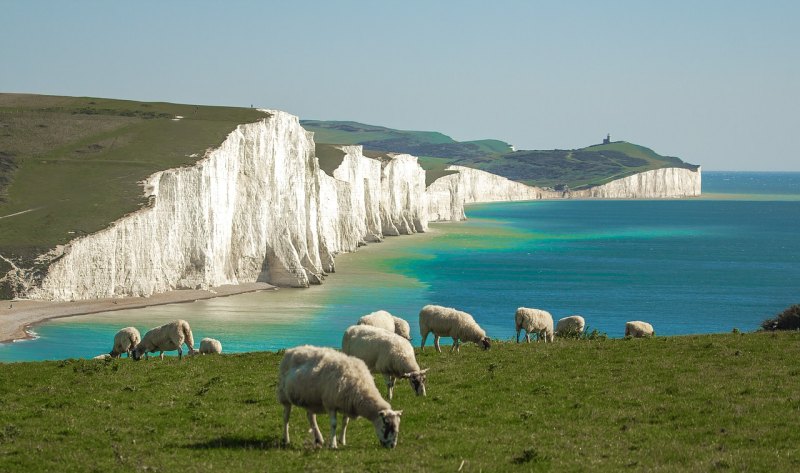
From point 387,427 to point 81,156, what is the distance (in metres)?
75.6

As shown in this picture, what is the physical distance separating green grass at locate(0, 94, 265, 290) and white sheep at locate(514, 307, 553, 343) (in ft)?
141

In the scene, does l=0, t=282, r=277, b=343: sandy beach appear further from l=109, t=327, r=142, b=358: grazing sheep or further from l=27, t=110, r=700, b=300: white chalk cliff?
l=109, t=327, r=142, b=358: grazing sheep

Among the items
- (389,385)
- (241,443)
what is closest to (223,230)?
(389,385)

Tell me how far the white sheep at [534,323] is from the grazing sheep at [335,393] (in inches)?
645

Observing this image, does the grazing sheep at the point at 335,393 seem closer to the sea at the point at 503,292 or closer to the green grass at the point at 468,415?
the green grass at the point at 468,415

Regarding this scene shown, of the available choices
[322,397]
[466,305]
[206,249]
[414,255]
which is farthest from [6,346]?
[414,255]

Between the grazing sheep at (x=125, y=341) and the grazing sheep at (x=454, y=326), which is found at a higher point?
the grazing sheep at (x=454, y=326)

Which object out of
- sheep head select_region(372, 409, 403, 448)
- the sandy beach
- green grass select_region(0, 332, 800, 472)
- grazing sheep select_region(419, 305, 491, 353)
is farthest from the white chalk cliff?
sheep head select_region(372, 409, 403, 448)

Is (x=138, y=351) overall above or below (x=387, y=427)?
below

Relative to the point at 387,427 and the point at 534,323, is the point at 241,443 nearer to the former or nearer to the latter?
the point at 387,427

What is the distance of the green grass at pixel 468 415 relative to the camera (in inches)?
577

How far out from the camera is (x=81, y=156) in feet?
278

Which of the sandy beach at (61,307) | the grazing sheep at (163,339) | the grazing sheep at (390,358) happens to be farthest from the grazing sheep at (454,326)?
the sandy beach at (61,307)

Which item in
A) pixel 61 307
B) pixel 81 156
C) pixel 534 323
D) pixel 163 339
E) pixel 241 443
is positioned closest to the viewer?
pixel 241 443
